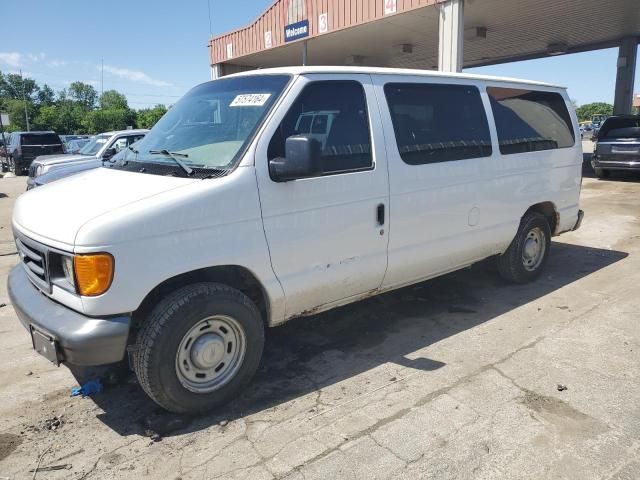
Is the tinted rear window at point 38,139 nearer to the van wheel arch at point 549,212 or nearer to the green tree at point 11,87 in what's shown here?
the van wheel arch at point 549,212

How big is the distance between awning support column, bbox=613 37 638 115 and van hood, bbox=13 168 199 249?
2114 centimetres

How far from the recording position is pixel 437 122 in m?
4.36

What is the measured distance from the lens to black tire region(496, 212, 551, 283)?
5.41 m

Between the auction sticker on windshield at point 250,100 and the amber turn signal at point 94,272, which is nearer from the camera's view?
the amber turn signal at point 94,272

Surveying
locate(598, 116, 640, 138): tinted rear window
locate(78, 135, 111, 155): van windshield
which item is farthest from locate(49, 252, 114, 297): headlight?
locate(598, 116, 640, 138): tinted rear window

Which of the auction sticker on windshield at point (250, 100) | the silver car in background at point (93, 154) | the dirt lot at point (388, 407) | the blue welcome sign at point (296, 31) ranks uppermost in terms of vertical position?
the blue welcome sign at point (296, 31)

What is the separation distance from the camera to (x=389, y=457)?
2777mm

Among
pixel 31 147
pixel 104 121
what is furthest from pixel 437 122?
pixel 104 121

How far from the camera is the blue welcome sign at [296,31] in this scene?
15336 mm

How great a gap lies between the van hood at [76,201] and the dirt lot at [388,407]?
1188 millimetres

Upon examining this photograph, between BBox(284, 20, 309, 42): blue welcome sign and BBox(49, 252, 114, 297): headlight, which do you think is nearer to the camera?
BBox(49, 252, 114, 297): headlight

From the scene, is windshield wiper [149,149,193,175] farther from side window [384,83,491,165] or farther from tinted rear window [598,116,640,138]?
tinted rear window [598,116,640,138]

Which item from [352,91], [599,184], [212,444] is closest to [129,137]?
[352,91]

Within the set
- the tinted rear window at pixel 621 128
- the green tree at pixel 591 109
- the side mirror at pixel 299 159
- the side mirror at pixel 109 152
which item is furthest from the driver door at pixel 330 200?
the green tree at pixel 591 109
